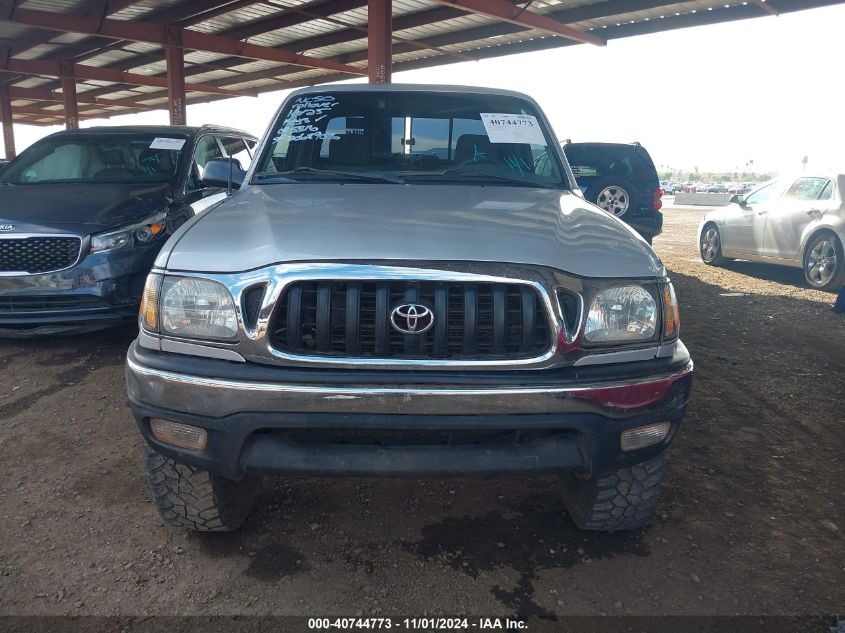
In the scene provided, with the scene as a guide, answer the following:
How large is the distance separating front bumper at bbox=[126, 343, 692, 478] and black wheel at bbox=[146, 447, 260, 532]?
0.89 feet

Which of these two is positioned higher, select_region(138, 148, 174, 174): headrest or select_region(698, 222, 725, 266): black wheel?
select_region(138, 148, 174, 174): headrest

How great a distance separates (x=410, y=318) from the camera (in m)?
1.91

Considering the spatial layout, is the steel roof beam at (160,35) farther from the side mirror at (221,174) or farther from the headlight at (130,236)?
the side mirror at (221,174)

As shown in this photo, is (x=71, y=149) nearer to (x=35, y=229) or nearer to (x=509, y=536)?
(x=35, y=229)

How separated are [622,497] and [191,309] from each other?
5.65ft

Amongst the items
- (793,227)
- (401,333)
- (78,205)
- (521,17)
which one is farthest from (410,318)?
(521,17)

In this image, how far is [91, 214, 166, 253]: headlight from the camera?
439 centimetres

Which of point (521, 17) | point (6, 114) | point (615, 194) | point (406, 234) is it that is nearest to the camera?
point (406, 234)

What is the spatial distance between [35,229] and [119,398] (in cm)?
150

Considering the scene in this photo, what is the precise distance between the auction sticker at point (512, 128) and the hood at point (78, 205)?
2.90 m

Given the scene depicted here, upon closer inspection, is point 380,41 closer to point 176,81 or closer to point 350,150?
point 176,81

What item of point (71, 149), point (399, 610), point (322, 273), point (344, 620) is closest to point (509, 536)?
point (399, 610)

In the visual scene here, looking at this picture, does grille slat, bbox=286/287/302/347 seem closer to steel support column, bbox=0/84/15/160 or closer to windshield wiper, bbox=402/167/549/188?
windshield wiper, bbox=402/167/549/188

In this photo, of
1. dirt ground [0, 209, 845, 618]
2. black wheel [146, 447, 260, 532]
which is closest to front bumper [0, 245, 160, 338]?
dirt ground [0, 209, 845, 618]
